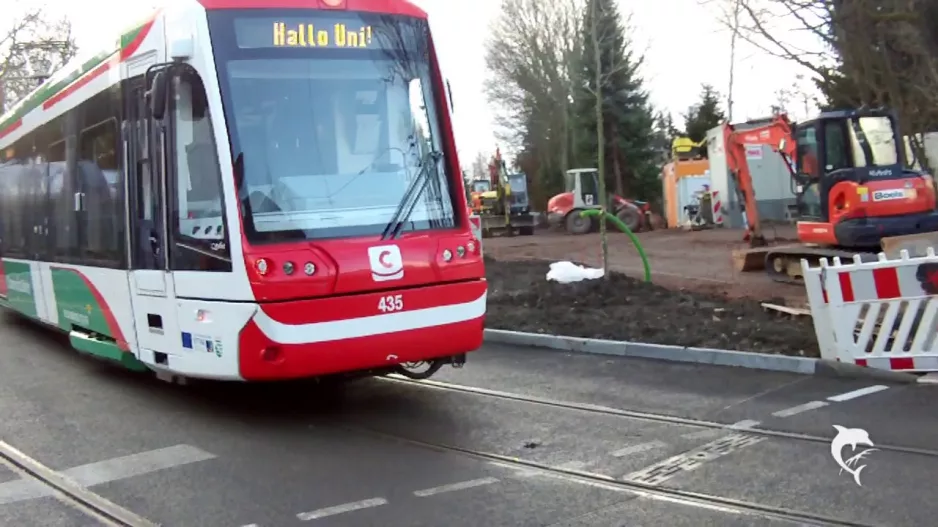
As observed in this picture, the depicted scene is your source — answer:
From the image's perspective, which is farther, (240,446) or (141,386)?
(141,386)

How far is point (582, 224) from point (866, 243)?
21.0 metres

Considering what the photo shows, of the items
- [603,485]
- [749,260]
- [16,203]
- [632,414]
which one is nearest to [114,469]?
[603,485]

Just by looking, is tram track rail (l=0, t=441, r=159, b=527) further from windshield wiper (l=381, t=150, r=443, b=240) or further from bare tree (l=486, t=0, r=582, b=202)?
bare tree (l=486, t=0, r=582, b=202)

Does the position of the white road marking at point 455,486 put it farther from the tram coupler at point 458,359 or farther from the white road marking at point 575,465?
the tram coupler at point 458,359

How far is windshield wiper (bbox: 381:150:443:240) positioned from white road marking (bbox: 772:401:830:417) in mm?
3170

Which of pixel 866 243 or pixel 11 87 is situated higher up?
pixel 11 87

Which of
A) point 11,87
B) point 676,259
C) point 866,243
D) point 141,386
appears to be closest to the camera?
point 141,386

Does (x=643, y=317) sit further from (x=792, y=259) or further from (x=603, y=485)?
(x=792, y=259)

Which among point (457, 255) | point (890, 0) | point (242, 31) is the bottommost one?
point (457, 255)

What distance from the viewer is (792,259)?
16.2m

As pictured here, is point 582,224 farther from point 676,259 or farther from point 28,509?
point 28,509

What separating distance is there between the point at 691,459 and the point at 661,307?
5.95 meters

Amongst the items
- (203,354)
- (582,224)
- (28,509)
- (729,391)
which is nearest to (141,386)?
(203,354)

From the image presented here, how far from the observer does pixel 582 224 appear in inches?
1410
